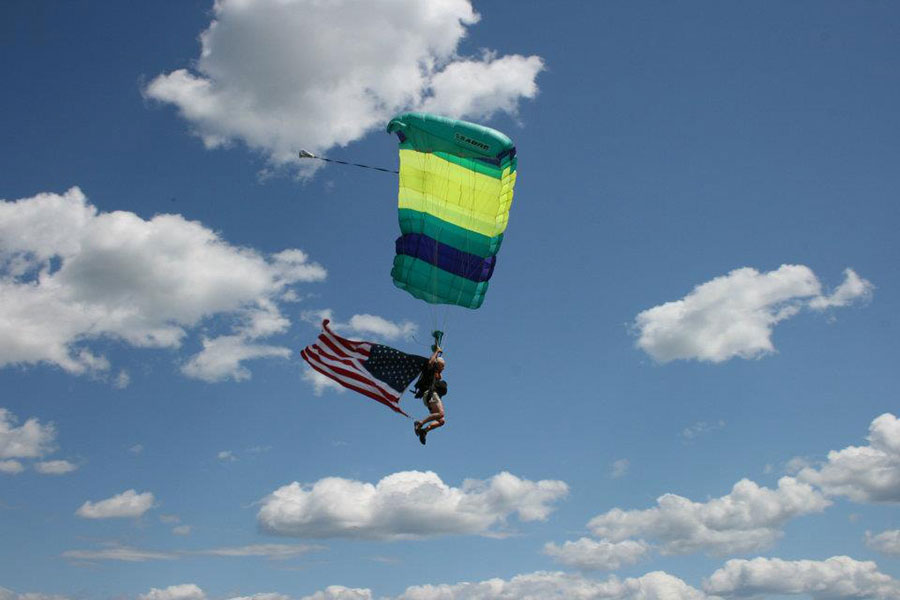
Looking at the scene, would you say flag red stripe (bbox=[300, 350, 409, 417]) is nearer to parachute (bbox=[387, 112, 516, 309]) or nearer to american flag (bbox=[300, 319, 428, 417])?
american flag (bbox=[300, 319, 428, 417])

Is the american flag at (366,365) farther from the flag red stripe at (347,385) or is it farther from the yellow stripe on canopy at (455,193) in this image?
the yellow stripe on canopy at (455,193)

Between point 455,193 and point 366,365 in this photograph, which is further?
point 455,193

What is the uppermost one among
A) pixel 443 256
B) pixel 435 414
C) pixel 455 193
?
pixel 455 193

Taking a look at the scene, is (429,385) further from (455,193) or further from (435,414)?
(455,193)

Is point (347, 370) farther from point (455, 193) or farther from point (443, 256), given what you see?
point (455, 193)

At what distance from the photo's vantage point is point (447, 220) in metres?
25.1

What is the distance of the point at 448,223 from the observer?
25.1 m

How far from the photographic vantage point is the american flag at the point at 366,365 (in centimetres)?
2316

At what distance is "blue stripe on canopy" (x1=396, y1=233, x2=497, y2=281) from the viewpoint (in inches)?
984

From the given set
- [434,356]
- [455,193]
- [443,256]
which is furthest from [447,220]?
[434,356]

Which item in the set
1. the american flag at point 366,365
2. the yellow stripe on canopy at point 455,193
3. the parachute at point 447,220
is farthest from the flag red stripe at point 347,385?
the yellow stripe on canopy at point 455,193

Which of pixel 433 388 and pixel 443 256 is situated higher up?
pixel 443 256

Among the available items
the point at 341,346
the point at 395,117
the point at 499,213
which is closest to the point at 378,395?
the point at 341,346

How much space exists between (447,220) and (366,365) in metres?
5.25
